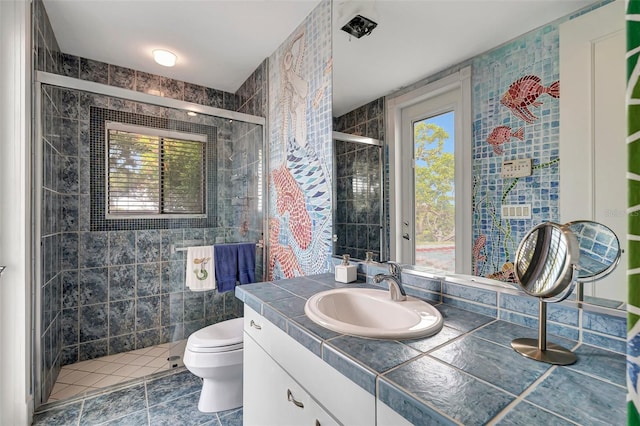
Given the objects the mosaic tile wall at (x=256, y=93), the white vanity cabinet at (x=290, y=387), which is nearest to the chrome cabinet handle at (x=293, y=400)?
the white vanity cabinet at (x=290, y=387)

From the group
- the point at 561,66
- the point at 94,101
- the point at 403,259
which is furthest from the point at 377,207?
the point at 94,101

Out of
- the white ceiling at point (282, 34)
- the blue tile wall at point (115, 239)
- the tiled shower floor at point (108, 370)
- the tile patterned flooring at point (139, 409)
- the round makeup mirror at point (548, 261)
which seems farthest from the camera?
the blue tile wall at point (115, 239)

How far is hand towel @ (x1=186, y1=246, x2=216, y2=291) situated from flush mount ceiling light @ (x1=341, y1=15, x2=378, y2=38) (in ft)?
5.43

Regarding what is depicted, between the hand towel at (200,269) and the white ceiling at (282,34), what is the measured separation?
1376mm

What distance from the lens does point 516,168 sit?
854mm

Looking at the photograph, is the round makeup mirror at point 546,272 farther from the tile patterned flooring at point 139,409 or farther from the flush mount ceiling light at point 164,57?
the flush mount ceiling light at point 164,57

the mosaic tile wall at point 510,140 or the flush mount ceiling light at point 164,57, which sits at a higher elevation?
the flush mount ceiling light at point 164,57

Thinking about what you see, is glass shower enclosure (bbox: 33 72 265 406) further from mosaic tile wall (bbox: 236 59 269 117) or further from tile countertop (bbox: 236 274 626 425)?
tile countertop (bbox: 236 274 626 425)

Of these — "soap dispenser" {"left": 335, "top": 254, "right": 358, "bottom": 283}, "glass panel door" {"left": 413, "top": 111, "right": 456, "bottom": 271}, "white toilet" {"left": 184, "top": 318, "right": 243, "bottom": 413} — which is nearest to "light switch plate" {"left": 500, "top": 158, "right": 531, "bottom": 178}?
"glass panel door" {"left": 413, "top": 111, "right": 456, "bottom": 271}

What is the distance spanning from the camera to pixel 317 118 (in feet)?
5.59

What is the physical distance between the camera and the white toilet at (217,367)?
165cm

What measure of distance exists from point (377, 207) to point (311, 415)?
864mm

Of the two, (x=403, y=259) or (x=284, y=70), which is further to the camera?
(x=284, y=70)

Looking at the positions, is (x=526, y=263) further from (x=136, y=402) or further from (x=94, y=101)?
(x=94, y=101)
